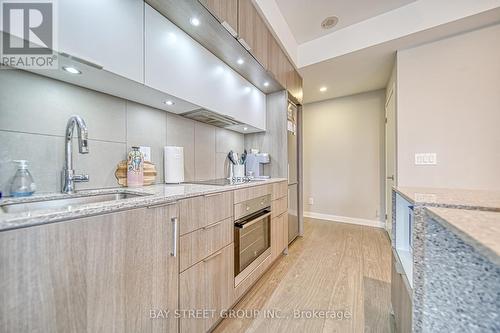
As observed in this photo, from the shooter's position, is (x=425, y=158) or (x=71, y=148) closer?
(x=71, y=148)

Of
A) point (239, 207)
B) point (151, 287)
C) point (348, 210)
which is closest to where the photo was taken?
point (151, 287)

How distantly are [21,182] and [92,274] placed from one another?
0.63 metres

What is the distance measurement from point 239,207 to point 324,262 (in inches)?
54.3

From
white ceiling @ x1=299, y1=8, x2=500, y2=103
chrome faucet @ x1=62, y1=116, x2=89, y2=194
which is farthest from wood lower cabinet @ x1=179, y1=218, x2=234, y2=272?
white ceiling @ x1=299, y1=8, x2=500, y2=103

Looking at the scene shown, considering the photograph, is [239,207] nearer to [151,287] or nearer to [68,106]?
[151,287]

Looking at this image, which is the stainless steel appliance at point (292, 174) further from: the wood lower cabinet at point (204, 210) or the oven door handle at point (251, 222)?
the wood lower cabinet at point (204, 210)

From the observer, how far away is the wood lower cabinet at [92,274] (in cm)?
51

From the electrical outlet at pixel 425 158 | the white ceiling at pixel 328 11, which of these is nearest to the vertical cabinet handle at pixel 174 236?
the white ceiling at pixel 328 11

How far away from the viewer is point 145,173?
4.54 feet

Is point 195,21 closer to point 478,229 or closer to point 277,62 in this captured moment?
point 277,62

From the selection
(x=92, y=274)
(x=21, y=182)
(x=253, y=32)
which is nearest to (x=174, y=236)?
(x=92, y=274)

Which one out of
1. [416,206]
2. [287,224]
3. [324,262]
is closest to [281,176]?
[287,224]

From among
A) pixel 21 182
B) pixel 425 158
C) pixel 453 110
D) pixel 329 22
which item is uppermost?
pixel 329 22

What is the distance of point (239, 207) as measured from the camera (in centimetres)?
141
